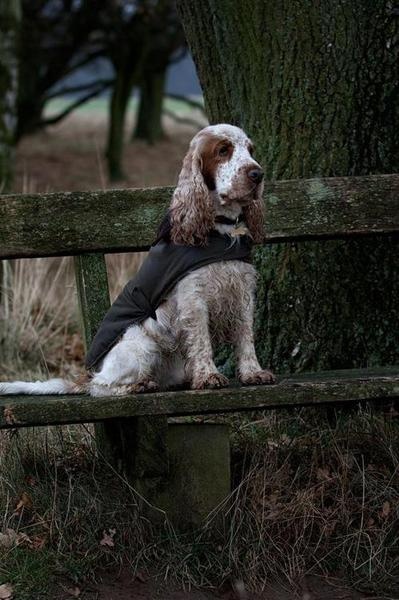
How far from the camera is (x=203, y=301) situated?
3.82 meters

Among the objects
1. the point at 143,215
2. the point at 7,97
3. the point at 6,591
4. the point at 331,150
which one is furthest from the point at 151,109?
the point at 6,591

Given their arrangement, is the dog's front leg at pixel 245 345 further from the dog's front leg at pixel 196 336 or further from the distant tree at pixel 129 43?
the distant tree at pixel 129 43

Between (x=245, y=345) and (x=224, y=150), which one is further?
(x=245, y=345)

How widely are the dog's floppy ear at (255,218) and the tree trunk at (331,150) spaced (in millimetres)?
771

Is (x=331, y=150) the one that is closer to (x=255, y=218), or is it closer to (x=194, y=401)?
(x=255, y=218)

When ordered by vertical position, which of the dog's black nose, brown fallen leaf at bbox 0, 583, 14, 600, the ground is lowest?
the ground

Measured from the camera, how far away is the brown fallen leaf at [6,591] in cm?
352

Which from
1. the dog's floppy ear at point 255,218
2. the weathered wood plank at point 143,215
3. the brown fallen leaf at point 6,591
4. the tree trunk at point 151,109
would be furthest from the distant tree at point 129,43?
the brown fallen leaf at point 6,591

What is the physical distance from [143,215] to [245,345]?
757mm

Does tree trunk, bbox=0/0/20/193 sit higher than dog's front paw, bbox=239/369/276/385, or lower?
higher

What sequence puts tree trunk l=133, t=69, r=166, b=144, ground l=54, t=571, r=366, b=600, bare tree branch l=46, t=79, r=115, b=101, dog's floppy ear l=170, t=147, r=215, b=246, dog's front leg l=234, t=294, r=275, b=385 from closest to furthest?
ground l=54, t=571, r=366, b=600, dog's floppy ear l=170, t=147, r=215, b=246, dog's front leg l=234, t=294, r=275, b=385, bare tree branch l=46, t=79, r=115, b=101, tree trunk l=133, t=69, r=166, b=144

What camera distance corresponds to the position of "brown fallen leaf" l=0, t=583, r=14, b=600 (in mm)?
3516

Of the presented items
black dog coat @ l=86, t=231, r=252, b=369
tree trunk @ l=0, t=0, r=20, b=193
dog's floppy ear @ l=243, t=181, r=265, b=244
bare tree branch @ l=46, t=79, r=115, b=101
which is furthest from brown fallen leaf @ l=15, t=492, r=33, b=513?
bare tree branch @ l=46, t=79, r=115, b=101

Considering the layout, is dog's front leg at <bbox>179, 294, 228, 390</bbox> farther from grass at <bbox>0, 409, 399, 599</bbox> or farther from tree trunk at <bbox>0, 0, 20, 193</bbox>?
tree trunk at <bbox>0, 0, 20, 193</bbox>
